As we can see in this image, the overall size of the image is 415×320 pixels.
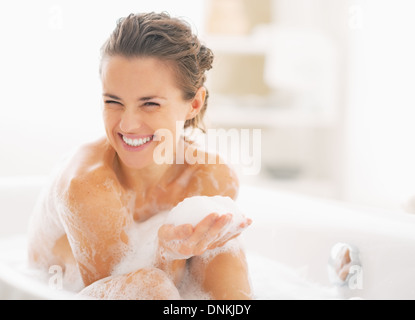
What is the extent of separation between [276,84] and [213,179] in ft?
5.30

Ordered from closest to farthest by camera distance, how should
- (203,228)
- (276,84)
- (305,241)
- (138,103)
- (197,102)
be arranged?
(203,228) → (138,103) → (197,102) → (305,241) → (276,84)

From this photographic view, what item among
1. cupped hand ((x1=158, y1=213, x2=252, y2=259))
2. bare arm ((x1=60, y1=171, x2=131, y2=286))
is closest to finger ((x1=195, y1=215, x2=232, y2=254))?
cupped hand ((x1=158, y1=213, x2=252, y2=259))

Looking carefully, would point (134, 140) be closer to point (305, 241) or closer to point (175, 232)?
point (175, 232)

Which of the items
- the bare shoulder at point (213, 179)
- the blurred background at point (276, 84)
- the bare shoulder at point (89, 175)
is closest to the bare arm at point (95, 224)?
the bare shoulder at point (89, 175)

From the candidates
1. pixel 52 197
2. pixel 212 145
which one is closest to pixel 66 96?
pixel 212 145

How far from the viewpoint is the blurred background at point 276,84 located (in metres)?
2.40

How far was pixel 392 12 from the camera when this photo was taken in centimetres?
277

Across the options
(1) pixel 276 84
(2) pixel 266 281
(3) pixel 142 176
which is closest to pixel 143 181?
(3) pixel 142 176

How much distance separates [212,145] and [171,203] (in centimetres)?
150

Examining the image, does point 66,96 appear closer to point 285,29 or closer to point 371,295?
point 285,29

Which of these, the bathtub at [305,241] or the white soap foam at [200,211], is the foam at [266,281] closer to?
the bathtub at [305,241]

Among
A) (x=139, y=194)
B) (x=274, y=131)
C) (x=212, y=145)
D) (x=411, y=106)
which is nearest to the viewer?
(x=139, y=194)

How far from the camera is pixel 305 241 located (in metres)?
1.70

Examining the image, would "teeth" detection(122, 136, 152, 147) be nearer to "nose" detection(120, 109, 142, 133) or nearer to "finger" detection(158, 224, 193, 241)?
"nose" detection(120, 109, 142, 133)
